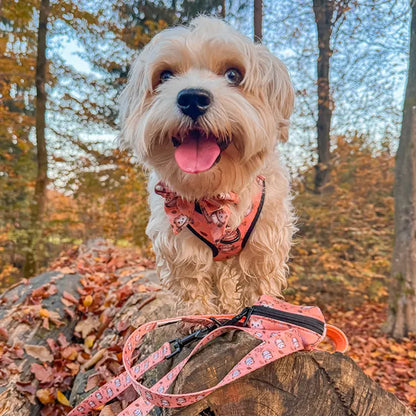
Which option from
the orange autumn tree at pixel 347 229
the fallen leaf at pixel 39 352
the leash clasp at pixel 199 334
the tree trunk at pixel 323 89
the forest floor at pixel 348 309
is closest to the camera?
the leash clasp at pixel 199 334

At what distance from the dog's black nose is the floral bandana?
1.80 ft

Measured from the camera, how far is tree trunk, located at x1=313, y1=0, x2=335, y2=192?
5990 mm

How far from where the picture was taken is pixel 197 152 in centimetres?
176

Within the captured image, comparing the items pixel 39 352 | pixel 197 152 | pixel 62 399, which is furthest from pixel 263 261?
pixel 39 352

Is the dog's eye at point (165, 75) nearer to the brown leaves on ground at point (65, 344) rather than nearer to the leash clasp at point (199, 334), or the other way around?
the leash clasp at point (199, 334)

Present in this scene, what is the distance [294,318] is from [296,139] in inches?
262

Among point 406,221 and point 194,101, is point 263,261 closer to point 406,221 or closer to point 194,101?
point 194,101

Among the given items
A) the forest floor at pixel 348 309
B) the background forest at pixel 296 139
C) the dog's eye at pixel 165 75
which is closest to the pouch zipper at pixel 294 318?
the dog's eye at pixel 165 75

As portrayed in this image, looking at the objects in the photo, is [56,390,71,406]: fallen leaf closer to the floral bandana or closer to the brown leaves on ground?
the brown leaves on ground

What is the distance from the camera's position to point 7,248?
420 inches

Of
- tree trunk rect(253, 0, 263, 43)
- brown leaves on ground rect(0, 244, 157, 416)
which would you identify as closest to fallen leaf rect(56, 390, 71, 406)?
brown leaves on ground rect(0, 244, 157, 416)

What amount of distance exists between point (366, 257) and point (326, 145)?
254 cm

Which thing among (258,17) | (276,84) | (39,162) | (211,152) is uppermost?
(258,17)

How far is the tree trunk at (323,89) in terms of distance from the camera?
599cm
